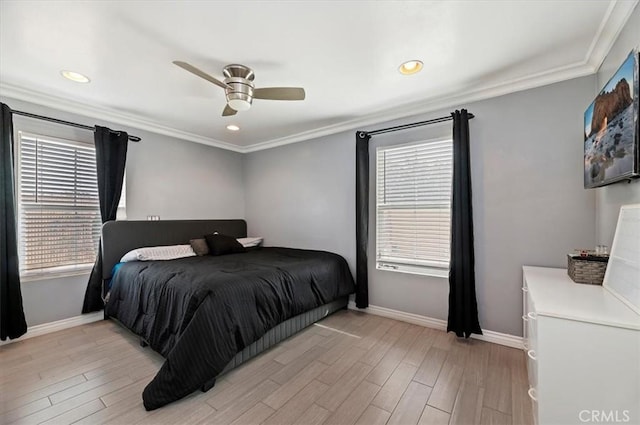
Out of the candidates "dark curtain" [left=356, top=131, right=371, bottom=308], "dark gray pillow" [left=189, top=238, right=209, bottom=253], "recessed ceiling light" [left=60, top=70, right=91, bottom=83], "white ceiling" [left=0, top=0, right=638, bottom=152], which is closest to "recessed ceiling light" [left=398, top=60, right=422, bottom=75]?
"white ceiling" [left=0, top=0, right=638, bottom=152]

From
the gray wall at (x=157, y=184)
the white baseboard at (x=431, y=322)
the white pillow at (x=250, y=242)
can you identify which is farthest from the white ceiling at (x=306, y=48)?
the white baseboard at (x=431, y=322)

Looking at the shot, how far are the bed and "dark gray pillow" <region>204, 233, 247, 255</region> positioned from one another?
45cm

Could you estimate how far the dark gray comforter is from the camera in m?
1.84

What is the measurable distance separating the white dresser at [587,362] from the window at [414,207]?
161cm

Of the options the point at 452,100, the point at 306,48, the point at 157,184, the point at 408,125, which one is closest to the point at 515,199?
the point at 452,100

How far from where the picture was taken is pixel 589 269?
176 cm

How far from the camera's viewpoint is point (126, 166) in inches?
136

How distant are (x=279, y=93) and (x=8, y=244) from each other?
9.49 feet

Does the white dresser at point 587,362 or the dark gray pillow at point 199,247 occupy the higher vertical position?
the dark gray pillow at point 199,247

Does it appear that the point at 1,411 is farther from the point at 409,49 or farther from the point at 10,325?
the point at 409,49

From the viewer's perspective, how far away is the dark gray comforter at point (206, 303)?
1843mm

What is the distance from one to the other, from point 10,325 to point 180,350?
6.83ft

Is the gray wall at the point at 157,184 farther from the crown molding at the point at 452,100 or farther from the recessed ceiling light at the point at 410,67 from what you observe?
the recessed ceiling light at the point at 410,67

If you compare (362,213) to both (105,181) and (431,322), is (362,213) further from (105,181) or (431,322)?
(105,181)
